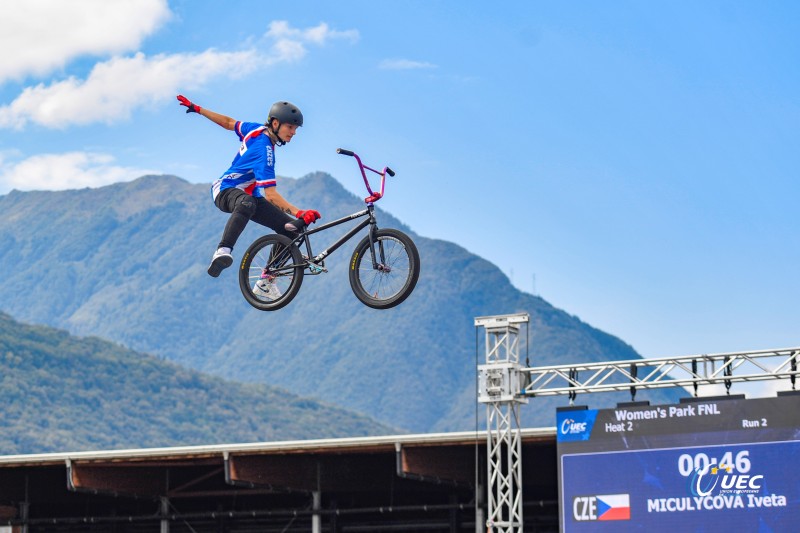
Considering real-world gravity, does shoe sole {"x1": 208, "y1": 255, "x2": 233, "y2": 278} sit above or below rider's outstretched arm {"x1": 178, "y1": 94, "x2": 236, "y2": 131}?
below

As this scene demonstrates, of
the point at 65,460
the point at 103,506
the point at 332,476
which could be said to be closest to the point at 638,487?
the point at 332,476

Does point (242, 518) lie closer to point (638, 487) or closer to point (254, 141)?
point (638, 487)

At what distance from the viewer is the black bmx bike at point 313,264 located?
16734mm

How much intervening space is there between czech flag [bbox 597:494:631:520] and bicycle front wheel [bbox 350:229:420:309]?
61.0 feet

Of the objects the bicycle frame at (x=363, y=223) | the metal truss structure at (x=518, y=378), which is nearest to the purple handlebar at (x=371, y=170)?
the bicycle frame at (x=363, y=223)

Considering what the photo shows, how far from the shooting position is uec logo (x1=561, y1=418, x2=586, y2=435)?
34812 mm

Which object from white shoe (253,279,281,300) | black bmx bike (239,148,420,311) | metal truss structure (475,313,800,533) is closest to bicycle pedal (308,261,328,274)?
black bmx bike (239,148,420,311)

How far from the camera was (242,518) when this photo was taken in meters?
43.2

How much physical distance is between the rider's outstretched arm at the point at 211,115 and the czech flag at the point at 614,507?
67.3 feet

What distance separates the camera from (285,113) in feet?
54.1

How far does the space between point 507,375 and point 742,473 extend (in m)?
5.78

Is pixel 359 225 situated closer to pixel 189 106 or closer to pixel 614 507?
pixel 189 106

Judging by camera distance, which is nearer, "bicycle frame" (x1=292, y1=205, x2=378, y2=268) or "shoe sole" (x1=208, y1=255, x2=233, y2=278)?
"shoe sole" (x1=208, y1=255, x2=233, y2=278)

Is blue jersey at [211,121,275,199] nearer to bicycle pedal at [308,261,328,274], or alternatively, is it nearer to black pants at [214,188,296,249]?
black pants at [214,188,296,249]
